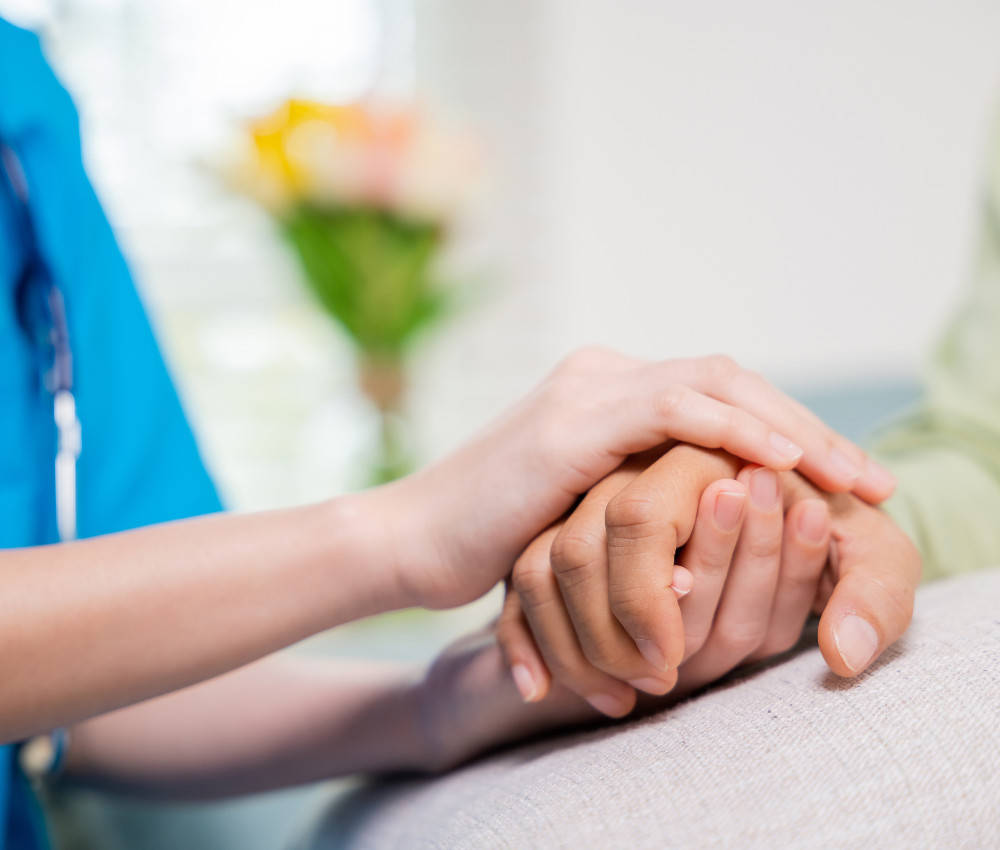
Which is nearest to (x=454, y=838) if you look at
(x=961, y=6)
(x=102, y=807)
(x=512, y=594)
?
(x=512, y=594)

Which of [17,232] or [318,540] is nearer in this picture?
[318,540]

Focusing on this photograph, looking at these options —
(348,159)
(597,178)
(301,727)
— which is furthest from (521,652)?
(597,178)

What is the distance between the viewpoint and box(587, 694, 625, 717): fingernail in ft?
1.42

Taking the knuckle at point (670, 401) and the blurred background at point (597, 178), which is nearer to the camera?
the knuckle at point (670, 401)

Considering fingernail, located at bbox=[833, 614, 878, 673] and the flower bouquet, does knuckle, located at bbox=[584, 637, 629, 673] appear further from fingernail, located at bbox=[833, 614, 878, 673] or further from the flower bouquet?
the flower bouquet

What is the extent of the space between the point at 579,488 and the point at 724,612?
3.8 inches

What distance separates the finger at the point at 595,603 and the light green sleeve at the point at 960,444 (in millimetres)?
263

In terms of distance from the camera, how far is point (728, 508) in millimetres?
388

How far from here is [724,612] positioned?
42cm

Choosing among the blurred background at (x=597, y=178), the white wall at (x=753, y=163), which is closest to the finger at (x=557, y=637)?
the blurred background at (x=597, y=178)

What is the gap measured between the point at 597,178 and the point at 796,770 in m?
→ 1.98

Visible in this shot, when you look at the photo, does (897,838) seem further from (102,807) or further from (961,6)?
(961,6)

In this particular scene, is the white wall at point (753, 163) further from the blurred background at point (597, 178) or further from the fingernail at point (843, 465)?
the fingernail at point (843, 465)

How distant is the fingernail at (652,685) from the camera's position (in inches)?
16.1
